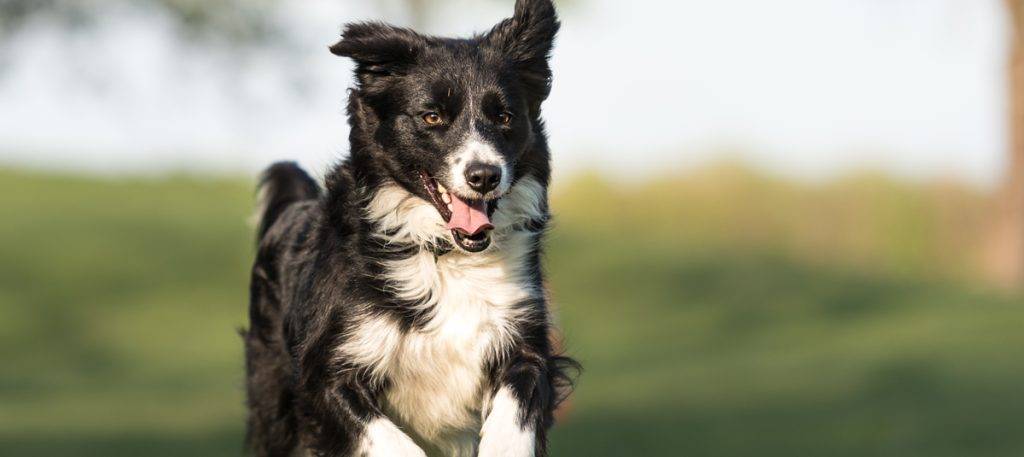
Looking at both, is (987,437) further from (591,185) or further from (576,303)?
(591,185)

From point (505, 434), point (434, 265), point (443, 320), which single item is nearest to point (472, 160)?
point (434, 265)

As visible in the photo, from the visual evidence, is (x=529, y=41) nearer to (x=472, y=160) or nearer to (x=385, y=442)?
(x=472, y=160)

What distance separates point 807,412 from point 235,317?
9.20 meters

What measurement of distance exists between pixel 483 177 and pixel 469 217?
278mm

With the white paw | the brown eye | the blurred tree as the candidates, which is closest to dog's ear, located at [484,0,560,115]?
the brown eye

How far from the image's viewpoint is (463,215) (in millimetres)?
5781

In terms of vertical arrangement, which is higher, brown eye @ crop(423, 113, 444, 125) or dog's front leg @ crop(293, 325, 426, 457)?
brown eye @ crop(423, 113, 444, 125)

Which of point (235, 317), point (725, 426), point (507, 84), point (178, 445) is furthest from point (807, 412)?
point (507, 84)

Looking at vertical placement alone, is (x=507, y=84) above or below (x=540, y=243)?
above

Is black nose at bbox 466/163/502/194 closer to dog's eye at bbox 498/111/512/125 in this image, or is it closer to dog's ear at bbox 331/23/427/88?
dog's eye at bbox 498/111/512/125

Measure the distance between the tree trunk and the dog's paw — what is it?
1627 centimetres

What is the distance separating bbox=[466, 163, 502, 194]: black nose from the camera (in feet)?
18.2

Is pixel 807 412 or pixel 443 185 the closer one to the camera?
pixel 443 185

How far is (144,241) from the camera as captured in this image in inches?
911
